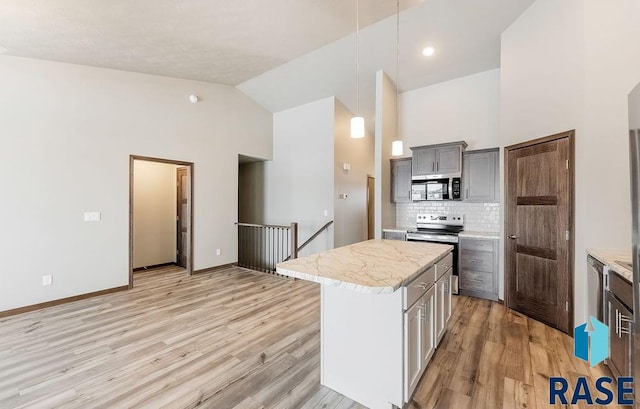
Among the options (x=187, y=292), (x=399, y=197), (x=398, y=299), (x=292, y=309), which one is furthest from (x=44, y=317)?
(x=399, y=197)

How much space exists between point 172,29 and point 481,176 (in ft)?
14.8

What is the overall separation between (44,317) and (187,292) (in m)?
1.53

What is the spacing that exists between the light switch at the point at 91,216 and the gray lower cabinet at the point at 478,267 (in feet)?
17.1

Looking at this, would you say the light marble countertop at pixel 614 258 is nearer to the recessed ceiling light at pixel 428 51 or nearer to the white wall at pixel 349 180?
the recessed ceiling light at pixel 428 51

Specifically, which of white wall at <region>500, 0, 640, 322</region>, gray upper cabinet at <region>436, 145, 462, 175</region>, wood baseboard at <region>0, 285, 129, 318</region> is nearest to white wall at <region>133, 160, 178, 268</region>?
wood baseboard at <region>0, 285, 129, 318</region>

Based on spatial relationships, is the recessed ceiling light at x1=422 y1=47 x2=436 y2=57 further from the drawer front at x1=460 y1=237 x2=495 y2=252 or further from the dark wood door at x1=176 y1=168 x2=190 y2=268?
the dark wood door at x1=176 y1=168 x2=190 y2=268

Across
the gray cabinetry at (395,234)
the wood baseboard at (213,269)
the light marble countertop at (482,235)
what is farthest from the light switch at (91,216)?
the light marble countertop at (482,235)

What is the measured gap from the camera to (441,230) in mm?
4422

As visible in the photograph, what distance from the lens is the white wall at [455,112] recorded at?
4.28m

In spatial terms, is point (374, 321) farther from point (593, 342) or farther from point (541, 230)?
point (541, 230)

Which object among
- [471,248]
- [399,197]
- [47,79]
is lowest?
[471,248]

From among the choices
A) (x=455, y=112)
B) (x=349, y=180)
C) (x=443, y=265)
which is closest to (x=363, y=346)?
(x=443, y=265)

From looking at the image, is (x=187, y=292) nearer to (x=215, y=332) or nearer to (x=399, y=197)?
(x=215, y=332)

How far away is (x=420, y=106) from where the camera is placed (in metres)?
4.92
